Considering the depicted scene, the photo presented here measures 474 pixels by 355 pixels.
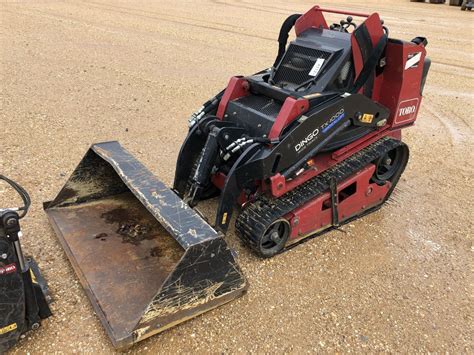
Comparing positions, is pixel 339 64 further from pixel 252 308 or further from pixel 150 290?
pixel 150 290

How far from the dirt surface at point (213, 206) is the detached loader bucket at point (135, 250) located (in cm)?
18

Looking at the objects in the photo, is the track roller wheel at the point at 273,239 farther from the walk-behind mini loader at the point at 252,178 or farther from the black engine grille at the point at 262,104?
the black engine grille at the point at 262,104

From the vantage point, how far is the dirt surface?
3.19 m

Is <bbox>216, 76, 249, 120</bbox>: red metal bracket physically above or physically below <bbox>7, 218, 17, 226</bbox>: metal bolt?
above

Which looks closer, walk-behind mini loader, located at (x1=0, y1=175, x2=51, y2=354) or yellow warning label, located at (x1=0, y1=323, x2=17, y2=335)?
walk-behind mini loader, located at (x1=0, y1=175, x2=51, y2=354)

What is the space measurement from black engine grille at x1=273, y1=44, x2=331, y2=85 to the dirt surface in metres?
1.51

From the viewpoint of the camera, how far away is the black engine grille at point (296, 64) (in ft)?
13.8

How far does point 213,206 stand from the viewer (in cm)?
462

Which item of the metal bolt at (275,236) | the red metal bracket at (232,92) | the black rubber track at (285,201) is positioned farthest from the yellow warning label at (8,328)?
the red metal bracket at (232,92)

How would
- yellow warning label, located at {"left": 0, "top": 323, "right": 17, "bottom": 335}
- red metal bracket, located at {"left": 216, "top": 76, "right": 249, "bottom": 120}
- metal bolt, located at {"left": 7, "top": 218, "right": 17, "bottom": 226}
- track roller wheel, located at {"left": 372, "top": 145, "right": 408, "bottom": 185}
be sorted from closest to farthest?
metal bolt, located at {"left": 7, "top": 218, "right": 17, "bottom": 226}, yellow warning label, located at {"left": 0, "top": 323, "right": 17, "bottom": 335}, red metal bracket, located at {"left": 216, "top": 76, "right": 249, "bottom": 120}, track roller wheel, located at {"left": 372, "top": 145, "right": 408, "bottom": 185}

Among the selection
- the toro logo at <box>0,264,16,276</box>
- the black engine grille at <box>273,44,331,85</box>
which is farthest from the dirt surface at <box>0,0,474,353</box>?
the black engine grille at <box>273,44,331,85</box>

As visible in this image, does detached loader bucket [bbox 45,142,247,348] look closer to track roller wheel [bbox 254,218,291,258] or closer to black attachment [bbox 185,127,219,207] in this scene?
black attachment [bbox 185,127,219,207]

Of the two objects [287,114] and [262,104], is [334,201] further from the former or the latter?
[262,104]

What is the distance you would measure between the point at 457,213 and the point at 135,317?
3.68 m
